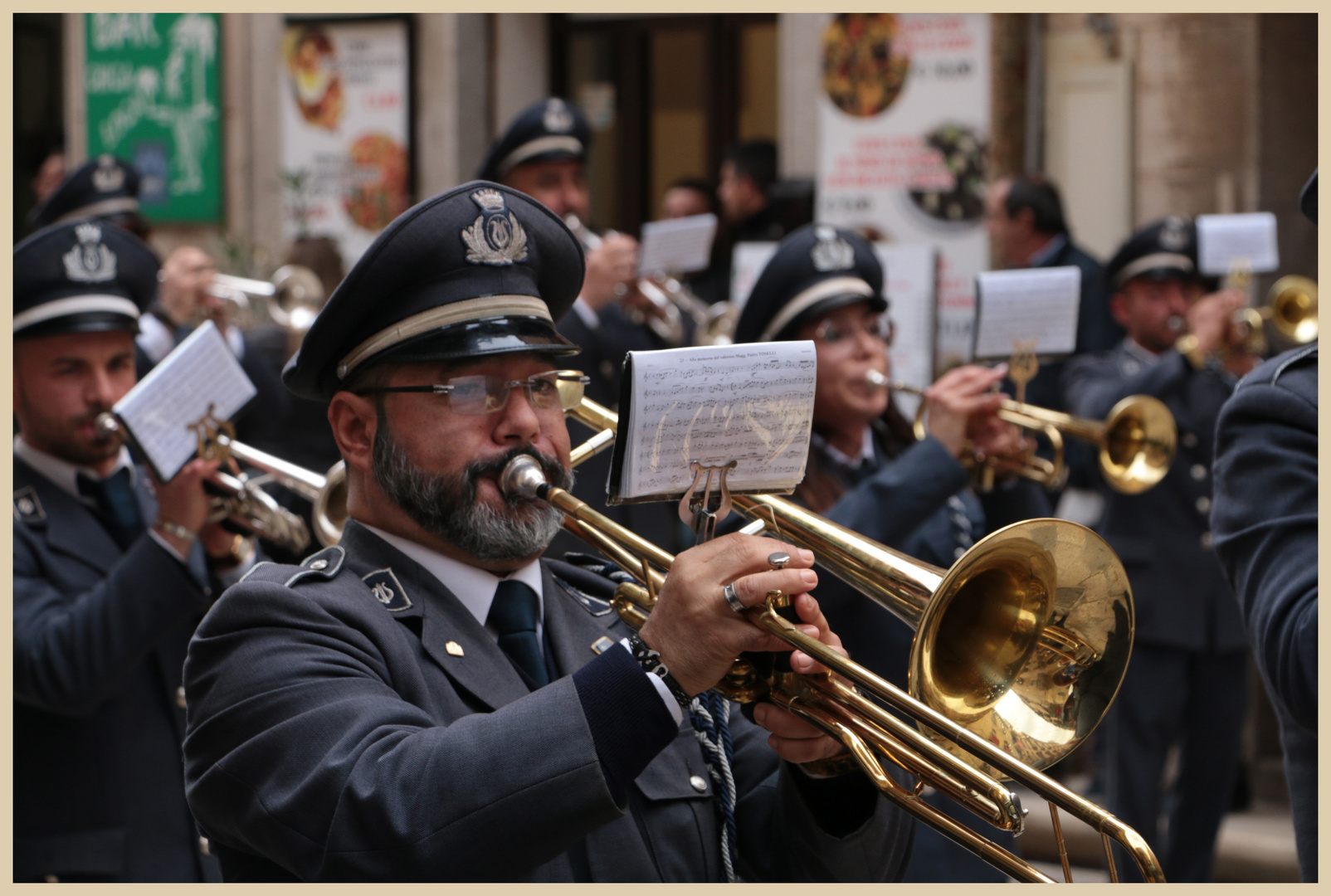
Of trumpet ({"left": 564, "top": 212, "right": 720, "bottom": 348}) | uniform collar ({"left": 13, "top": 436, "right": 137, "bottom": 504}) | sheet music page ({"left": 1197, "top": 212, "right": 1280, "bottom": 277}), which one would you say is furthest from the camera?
trumpet ({"left": 564, "top": 212, "right": 720, "bottom": 348})

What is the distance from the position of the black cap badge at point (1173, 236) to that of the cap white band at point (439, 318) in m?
4.64

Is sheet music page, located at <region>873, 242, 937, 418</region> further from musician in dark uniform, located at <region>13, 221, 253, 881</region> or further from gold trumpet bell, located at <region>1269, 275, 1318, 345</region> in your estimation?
musician in dark uniform, located at <region>13, 221, 253, 881</region>

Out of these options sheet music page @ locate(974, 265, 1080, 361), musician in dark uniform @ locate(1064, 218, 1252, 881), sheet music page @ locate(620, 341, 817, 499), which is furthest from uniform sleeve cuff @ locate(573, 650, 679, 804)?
musician in dark uniform @ locate(1064, 218, 1252, 881)

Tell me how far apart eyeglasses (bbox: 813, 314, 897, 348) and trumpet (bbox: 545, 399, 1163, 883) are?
1.72 m

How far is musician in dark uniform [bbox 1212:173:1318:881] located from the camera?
237 centimetres

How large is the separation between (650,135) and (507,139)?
4.12 m

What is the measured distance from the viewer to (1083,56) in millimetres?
8414

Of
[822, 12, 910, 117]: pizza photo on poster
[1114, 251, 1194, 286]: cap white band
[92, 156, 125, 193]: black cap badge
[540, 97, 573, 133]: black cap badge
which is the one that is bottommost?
[1114, 251, 1194, 286]: cap white band

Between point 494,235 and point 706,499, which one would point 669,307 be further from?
point 706,499

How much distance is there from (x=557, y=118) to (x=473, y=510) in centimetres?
389

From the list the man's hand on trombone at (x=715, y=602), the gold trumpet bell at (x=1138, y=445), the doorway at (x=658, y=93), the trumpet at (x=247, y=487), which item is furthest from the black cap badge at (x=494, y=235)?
the doorway at (x=658, y=93)

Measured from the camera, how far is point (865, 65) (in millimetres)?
7484

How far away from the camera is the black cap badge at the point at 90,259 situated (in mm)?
3969

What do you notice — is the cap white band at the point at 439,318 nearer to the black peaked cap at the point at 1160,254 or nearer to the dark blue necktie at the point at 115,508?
the dark blue necktie at the point at 115,508
